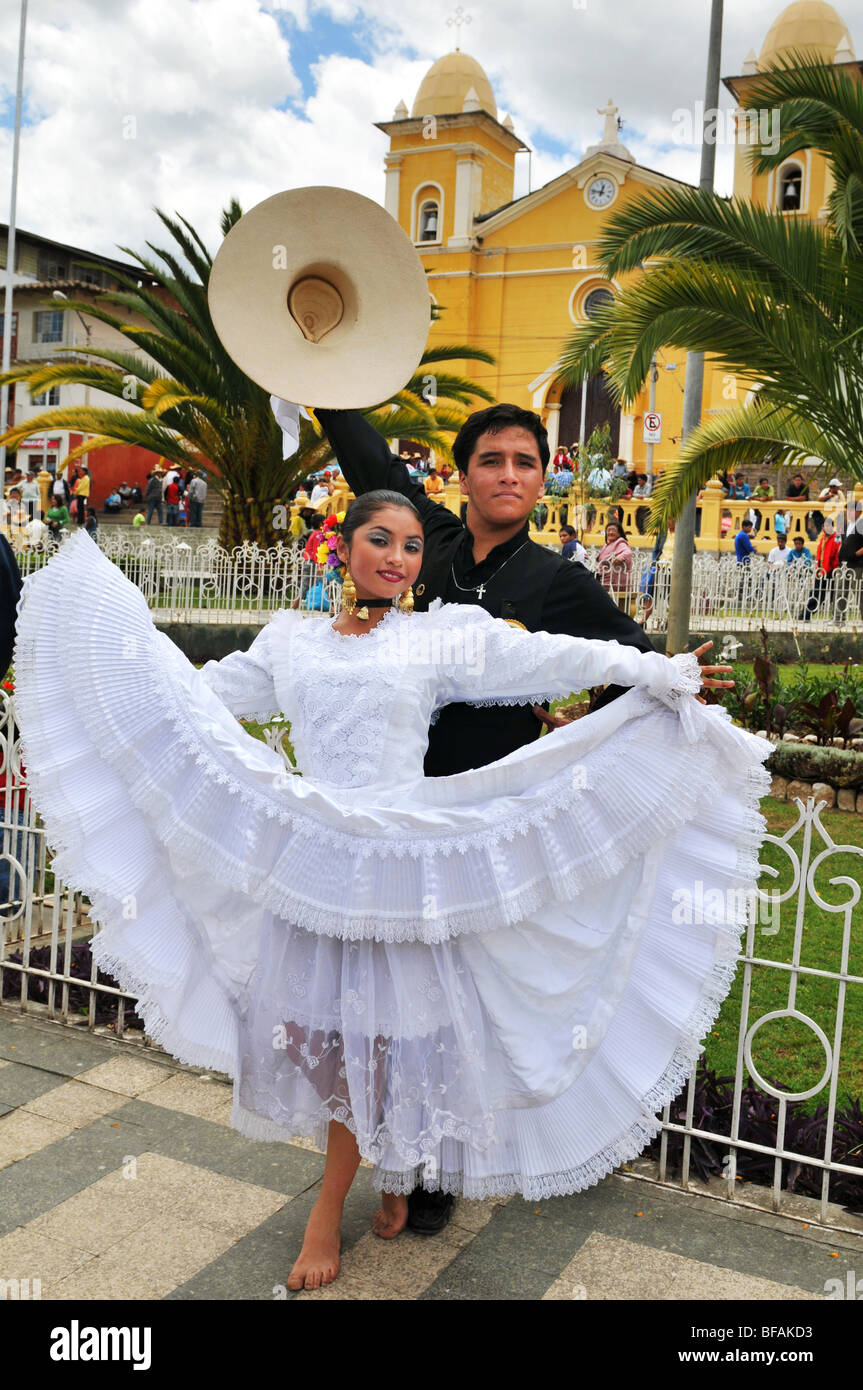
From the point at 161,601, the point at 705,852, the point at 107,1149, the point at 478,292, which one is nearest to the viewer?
the point at 705,852

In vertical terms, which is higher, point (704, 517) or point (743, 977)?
point (704, 517)

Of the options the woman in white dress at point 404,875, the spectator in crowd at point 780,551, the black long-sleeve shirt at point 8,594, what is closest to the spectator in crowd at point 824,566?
the spectator in crowd at point 780,551

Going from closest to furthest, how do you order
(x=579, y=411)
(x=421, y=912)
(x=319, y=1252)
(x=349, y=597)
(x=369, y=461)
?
(x=421, y=912), (x=319, y=1252), (x=349, y=597), (x=369, y=461), (x=579, y=411)

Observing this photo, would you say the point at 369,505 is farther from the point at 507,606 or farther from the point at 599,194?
the point at 599,194

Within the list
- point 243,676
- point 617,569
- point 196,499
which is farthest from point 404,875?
point 196,499

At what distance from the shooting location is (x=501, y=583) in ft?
10.0

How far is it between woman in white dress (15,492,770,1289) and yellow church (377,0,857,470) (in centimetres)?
3102

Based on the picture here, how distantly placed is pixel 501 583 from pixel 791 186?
108 ft

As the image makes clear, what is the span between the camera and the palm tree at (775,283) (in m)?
7.78

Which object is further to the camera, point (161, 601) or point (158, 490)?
point (158, 490)
